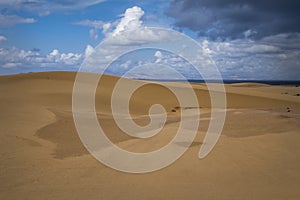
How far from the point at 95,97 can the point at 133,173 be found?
1544cm

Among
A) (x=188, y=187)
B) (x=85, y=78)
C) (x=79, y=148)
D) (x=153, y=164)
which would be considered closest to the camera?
(x=188, y=187)

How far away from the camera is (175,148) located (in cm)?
746

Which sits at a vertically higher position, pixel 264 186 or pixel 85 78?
pixel 85 78

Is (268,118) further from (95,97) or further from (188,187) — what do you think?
(95,97)

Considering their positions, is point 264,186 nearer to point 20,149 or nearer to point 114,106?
point 20,149

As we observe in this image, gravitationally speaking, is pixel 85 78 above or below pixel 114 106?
above

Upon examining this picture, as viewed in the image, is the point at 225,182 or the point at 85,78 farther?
the point at 85,78

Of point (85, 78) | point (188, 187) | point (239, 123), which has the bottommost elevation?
point (188, 187)

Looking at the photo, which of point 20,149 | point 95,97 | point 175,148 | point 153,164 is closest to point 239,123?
point 175,148

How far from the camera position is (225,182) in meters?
5.61

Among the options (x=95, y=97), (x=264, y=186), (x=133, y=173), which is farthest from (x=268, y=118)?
(x=95, y=97)

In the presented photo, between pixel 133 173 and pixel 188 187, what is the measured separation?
1.13 metres

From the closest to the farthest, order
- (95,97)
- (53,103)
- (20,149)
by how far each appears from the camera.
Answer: (20,149), (53,103), (95,97)

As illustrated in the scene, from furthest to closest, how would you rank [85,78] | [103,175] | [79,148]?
[85,78], [79,148], [103,175]
